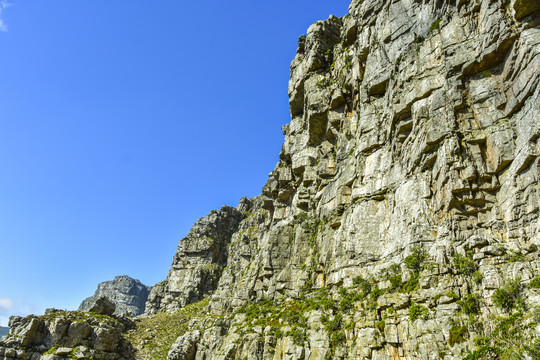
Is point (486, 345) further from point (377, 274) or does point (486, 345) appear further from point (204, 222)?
point (204, 222)

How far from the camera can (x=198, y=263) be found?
124875 millimetres

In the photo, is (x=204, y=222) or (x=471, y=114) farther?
(x=204, y=222)

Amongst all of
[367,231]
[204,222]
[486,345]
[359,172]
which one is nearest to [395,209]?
[367,231]

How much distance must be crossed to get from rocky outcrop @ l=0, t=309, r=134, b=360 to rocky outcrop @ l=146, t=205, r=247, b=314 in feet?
151

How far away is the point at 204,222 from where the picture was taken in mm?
136000

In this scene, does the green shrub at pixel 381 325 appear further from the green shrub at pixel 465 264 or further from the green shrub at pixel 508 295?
the green shrub at pixel 508 295

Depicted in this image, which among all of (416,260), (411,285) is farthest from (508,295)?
(416,260)

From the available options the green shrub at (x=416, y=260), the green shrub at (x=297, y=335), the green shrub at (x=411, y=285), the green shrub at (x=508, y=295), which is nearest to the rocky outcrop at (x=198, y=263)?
the green shrub at (x=297, y=335)

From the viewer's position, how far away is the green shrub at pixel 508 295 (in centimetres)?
2009

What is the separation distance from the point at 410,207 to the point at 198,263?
347 feet

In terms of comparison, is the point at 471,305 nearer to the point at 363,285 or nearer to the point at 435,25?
the point at 363,285

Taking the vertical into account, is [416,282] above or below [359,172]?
below

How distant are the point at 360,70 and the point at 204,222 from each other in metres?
101

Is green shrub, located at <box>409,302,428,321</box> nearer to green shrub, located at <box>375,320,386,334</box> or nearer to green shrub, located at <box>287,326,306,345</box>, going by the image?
green shrub, located at <box>375,320,386,334</box>
